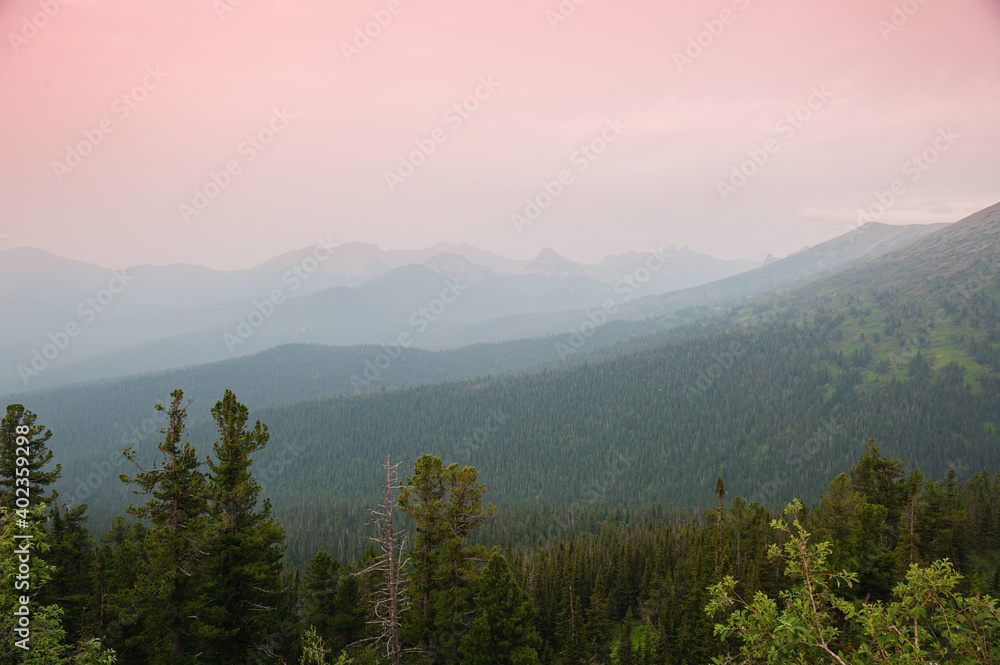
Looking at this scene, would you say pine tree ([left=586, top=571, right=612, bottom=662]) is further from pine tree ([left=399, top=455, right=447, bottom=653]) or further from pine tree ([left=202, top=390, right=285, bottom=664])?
pine tree ([left=202, top=390, right=285, bottom=664])

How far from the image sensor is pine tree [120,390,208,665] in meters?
20.9

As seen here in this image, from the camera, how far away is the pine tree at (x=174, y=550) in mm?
20938

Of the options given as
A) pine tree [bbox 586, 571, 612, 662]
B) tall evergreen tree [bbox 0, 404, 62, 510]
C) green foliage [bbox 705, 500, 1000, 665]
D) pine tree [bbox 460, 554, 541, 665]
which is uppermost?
tall evergreen tree [bbox 0, 404, 62, 510]

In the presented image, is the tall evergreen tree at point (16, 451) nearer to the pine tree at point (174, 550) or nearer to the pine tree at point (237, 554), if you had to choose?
the pine tree at point (174, 550)

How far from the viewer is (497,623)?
2648cm

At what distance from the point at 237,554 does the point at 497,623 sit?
1399 centimetres

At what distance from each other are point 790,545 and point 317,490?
193720 millimetres

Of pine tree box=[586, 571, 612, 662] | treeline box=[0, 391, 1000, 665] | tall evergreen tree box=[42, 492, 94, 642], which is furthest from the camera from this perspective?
pine tree box=[586, 571, 612, 662]

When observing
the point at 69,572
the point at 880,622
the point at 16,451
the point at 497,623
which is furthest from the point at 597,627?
the point at 16,451

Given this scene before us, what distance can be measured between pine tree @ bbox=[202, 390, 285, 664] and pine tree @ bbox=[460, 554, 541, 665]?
1050 centimetres

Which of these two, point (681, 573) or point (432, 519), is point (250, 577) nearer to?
point (432, 519)

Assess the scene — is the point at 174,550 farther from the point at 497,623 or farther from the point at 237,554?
the point at 497,623

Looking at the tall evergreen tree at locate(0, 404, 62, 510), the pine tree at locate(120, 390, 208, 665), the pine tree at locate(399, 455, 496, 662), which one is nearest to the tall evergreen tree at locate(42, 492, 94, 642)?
the tall evergreen tree at locate(0, 404, 62, 510)

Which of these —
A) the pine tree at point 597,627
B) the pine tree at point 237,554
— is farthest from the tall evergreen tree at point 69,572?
the pine tree at point 597,627
